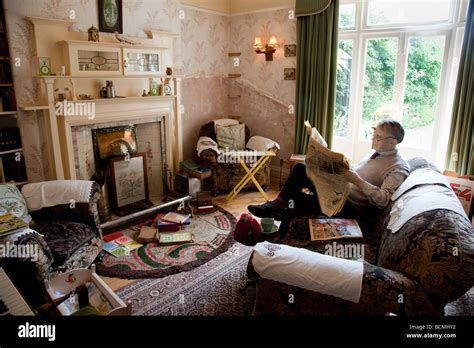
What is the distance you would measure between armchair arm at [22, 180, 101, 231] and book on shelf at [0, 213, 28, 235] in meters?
0.26

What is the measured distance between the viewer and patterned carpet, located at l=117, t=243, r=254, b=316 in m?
2.21

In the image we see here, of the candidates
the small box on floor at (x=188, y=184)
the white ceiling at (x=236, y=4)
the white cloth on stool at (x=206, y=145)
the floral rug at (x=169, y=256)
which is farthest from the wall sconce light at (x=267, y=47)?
the floral rug at (x=169, y=256)

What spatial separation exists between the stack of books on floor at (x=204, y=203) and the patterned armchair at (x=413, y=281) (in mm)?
2250

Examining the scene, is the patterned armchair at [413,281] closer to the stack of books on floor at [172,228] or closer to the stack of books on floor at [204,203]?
the stack of books on floor at [172,228]

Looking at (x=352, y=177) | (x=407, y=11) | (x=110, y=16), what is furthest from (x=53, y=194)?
(x=407, y=11)

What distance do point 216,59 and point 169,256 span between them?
307 centimetres

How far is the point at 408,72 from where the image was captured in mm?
3764

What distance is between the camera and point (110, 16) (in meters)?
3.45

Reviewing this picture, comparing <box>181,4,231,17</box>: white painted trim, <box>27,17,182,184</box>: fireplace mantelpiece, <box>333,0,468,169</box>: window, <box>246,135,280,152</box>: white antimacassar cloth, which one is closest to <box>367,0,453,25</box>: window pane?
<box>333,0,468,169</box>: window

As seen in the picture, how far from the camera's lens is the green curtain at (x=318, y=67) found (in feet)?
13.2

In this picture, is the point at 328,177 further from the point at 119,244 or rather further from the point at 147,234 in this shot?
the point at 119,244

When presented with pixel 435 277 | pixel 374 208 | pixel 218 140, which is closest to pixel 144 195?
pixel 218 140

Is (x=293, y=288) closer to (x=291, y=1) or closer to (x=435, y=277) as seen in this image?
(x=435, y=277)

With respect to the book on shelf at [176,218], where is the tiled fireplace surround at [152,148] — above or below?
above
